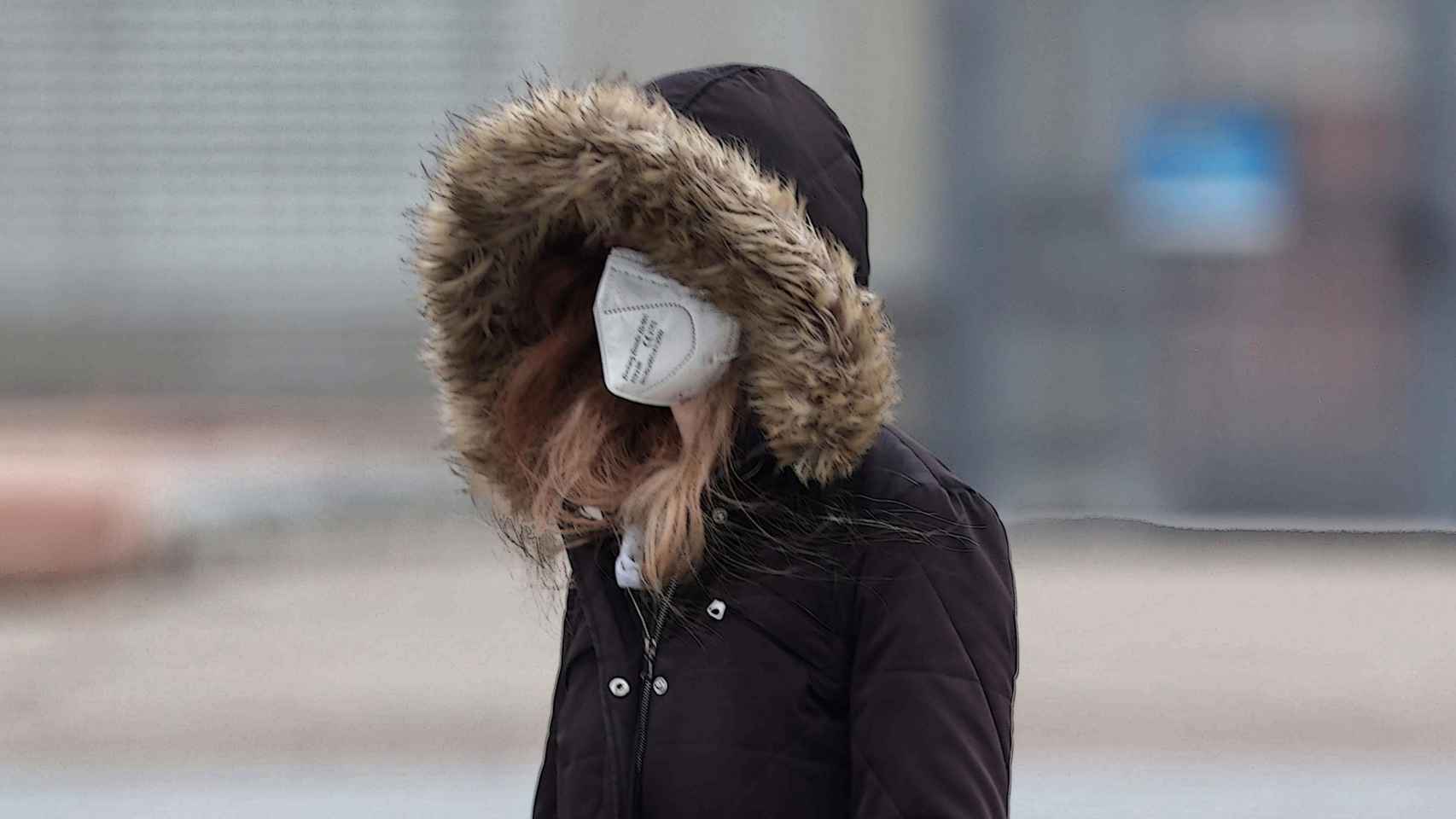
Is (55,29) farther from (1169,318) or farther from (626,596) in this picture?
(626,596)

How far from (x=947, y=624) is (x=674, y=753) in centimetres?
26

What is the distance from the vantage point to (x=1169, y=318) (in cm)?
816

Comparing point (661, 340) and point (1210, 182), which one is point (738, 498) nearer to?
point (661, 340)

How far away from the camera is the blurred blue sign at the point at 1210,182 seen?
805 cm

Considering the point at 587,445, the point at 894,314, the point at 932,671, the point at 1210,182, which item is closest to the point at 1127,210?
the point at 1210,182

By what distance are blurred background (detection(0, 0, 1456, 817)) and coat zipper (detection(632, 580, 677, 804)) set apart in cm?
440

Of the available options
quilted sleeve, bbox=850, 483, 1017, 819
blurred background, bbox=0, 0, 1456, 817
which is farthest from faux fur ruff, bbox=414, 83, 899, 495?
blurred background, bbox=0, 0, 1456, 817

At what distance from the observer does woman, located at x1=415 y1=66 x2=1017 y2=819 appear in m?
1.36

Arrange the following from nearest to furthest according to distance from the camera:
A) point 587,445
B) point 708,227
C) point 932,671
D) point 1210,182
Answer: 1. point 932,671
2. point 708,227
3. point 587,445
4. point 1210,182

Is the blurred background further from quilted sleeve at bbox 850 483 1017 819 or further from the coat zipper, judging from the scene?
quilted sleeve at bbox 850 483 1017 819

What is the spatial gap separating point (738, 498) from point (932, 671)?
27 cm

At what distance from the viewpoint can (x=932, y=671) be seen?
133cm

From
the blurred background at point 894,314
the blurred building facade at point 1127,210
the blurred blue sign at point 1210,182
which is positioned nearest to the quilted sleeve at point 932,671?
the blurred background at point 894,314

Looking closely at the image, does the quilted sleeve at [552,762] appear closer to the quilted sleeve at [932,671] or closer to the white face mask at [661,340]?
the white face mask at [661,340]
